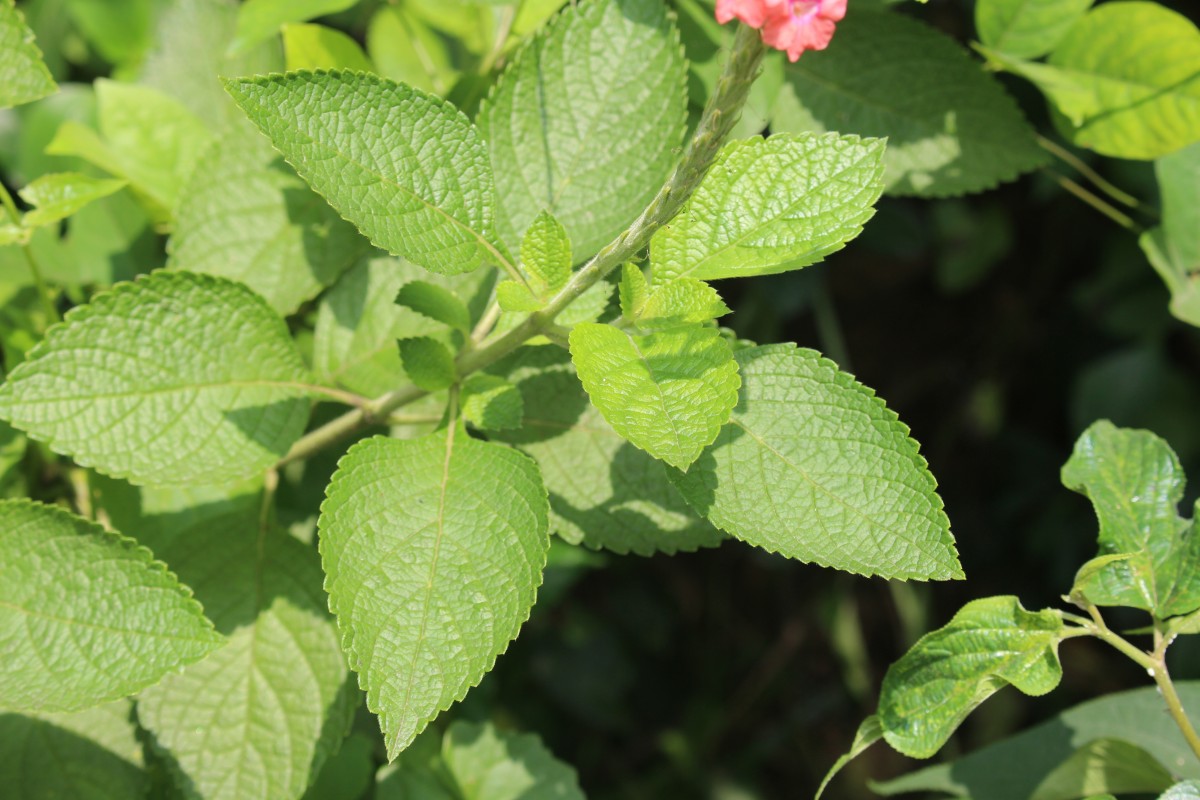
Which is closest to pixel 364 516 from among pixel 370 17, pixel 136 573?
pixel 136 573

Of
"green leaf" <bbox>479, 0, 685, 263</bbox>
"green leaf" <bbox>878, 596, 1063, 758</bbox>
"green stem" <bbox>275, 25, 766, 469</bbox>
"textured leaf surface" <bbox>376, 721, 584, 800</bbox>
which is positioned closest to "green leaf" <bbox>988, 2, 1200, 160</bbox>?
"green leaf" <bbox>479, 0, 685, 263</bbox>

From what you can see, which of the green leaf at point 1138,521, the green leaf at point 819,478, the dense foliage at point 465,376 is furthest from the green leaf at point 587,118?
the green leaf at point 1138,521

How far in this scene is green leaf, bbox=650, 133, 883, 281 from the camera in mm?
801

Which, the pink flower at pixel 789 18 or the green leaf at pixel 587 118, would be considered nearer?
the pink flower at pixel 789 18

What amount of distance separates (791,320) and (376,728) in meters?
1.23

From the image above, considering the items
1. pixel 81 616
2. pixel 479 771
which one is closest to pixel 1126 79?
pixel 479 771

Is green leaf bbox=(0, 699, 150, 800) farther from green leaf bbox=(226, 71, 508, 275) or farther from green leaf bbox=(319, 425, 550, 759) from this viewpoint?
green leaf bbox=(226, 71, 508, 275)

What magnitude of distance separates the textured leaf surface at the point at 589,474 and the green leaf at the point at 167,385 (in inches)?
8.9

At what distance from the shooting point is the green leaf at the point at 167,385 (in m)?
0.88

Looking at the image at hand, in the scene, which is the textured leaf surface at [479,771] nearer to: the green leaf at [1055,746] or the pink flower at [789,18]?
the green leaf at [1055,746]

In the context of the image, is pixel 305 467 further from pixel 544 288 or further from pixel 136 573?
pixel 544 288

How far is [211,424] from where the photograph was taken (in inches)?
37.5

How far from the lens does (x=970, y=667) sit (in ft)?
3.00

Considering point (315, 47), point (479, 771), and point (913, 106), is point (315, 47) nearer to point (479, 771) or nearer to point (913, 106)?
point (913, 106)
